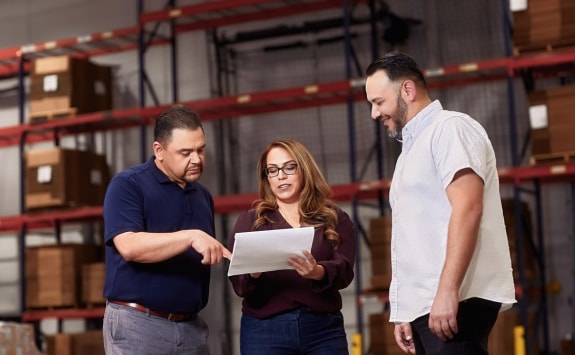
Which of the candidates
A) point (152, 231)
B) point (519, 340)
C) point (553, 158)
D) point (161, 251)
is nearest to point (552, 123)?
point (553, 158)

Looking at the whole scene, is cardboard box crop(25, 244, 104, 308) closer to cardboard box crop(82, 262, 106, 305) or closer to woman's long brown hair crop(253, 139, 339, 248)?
cardboard box crop(82, 262, 106, 305)

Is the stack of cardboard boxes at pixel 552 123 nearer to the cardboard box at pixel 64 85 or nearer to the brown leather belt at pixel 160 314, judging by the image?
the brown leather belt at pixel 160 314

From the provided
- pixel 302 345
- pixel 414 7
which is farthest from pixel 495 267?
pixel 414 7

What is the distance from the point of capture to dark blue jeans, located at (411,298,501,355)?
3311mm

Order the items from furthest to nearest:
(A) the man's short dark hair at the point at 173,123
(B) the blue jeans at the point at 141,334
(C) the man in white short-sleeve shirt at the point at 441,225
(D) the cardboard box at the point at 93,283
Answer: (D) the cardboard box at the point at 93,283 → (A) the man's short dark hair at the point at 173,123 → (B) the blue jeans at the point at 141,334 → (C) the man in white short-sleeve shirt at the point at 441,225

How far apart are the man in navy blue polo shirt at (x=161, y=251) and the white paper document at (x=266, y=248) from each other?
0.33ft

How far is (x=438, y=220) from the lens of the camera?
11.3ft

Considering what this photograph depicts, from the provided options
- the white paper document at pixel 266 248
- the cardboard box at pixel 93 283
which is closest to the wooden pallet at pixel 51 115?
the cardboard box at pixel 93 283

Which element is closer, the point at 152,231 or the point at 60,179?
the point at 152,231

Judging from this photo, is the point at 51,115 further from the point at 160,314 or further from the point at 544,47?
the point at 160,314

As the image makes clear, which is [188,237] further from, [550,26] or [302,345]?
[550,26]

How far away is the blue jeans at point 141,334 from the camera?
405cm

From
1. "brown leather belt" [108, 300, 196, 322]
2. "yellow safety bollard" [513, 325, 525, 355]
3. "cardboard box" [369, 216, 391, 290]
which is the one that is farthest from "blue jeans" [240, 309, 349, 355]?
"cardboard box" [369, 216, 391, 290]

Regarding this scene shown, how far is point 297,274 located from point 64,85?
7639 millimetres
